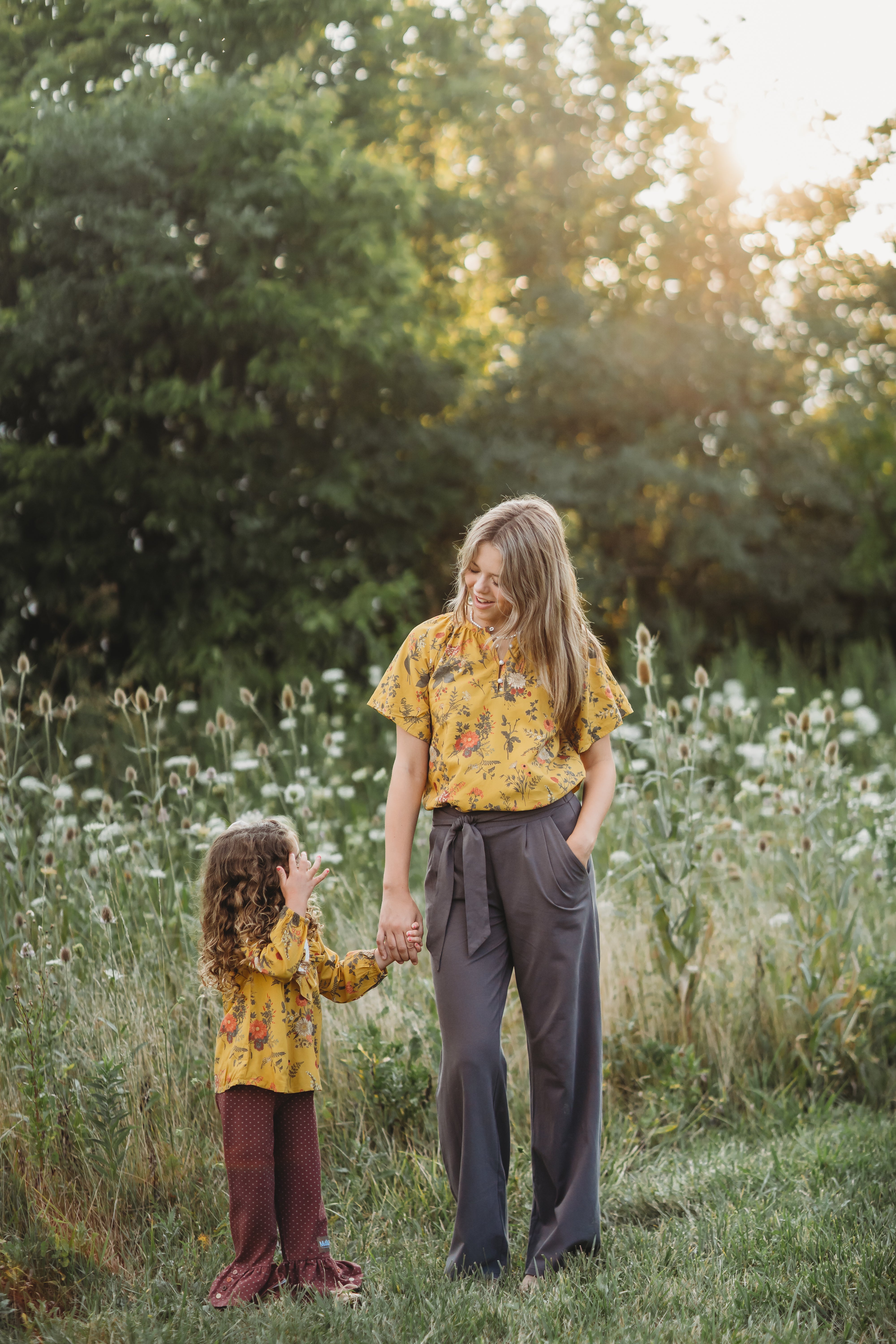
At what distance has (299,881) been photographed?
2842 millimetres

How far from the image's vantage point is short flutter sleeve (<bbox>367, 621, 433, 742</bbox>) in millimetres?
3059

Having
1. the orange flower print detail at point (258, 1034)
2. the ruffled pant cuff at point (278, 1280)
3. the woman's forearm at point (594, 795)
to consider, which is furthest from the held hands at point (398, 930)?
the ruffled pant cuff at point (278, 1280)

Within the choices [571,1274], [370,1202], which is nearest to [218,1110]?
[370,1202]

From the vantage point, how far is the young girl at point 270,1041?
2.83 metres

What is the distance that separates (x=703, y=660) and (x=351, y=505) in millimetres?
4908

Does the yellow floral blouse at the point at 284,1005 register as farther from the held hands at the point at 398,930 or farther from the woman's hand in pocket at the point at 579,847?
the woman's hand in pocket at the point at 579,847

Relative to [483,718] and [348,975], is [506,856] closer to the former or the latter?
[483,718]

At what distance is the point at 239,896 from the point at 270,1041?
1.15 ft

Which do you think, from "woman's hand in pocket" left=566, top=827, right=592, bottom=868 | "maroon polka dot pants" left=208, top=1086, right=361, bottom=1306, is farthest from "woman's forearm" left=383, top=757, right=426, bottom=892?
"maroon polka dot pants" left=208, top=1086, right=361, bottom=1306

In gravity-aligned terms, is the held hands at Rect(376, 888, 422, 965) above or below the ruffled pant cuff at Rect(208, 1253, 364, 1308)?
above

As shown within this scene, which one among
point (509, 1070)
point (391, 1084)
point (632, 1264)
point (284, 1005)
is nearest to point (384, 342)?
point (509, 1070)

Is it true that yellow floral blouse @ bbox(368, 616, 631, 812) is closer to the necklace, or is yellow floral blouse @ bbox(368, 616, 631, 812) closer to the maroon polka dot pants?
the necklace

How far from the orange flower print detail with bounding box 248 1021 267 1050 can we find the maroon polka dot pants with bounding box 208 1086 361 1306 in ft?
0.33

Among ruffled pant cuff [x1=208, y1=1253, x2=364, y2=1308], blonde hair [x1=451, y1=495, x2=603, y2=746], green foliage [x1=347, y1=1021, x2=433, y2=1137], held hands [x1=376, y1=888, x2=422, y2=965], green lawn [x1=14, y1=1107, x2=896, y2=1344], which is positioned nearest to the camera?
green lawn [x1=14, y1=1107, x2=896, y2=1344]
